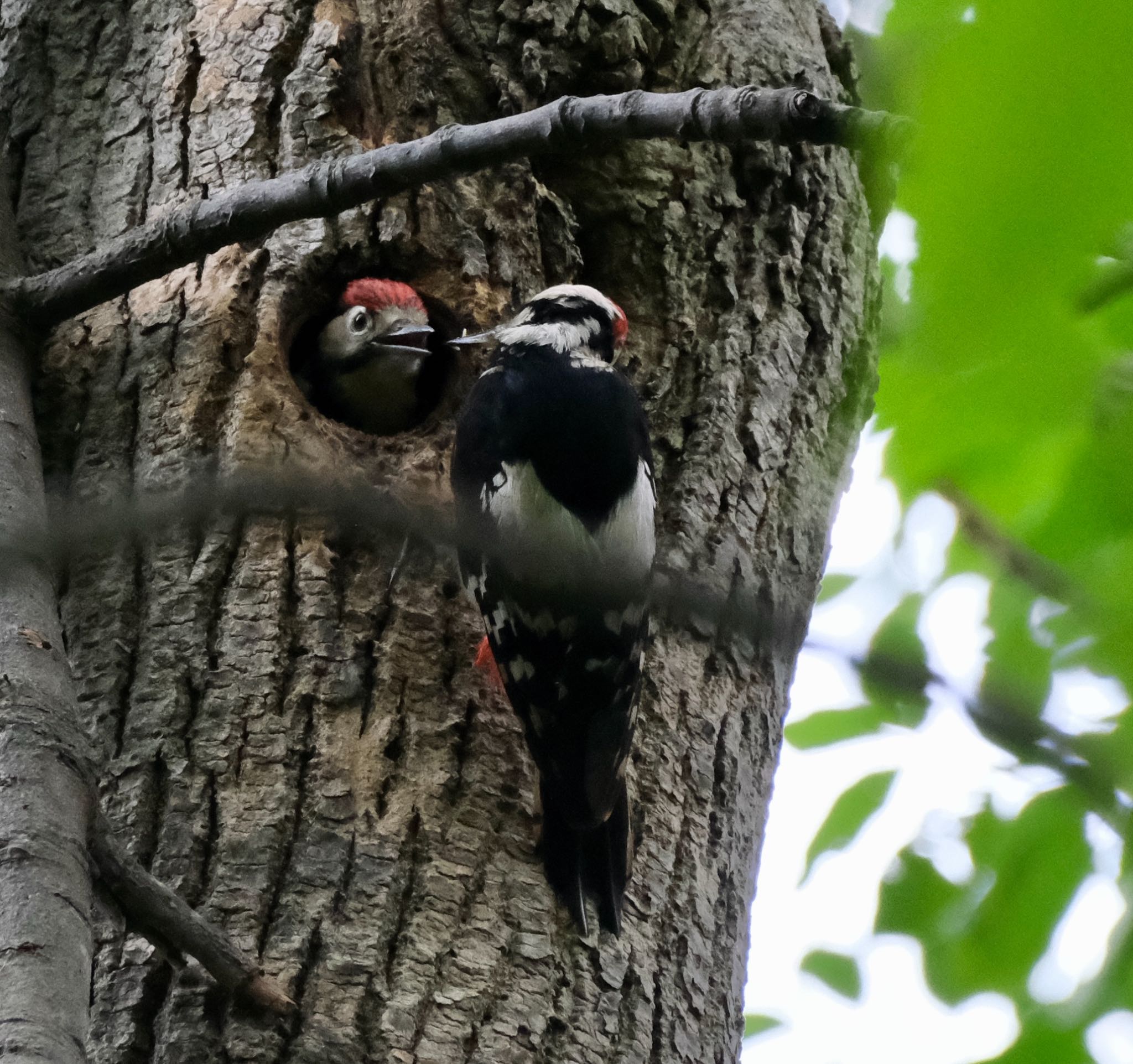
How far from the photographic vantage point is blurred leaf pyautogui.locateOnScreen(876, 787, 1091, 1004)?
180 cm

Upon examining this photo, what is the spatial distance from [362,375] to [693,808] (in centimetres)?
136

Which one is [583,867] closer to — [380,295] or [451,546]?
[451,546]

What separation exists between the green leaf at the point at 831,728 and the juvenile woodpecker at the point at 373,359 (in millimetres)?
1119

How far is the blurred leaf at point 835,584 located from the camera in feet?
9.70

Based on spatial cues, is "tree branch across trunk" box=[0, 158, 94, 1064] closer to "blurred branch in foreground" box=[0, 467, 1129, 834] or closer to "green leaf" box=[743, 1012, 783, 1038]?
"blurred branch in foreground" box=[0, 467, 1129, 834]

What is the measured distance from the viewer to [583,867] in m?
1.92

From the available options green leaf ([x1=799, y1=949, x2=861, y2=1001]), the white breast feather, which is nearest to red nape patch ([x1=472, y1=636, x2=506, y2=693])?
the white breast feather

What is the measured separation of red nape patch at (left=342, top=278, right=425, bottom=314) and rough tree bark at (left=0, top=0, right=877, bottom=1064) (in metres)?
0.08

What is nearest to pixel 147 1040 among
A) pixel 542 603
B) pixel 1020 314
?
pixel 542 603

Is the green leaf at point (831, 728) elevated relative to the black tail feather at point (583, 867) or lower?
elevated

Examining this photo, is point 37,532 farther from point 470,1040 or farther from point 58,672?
point 470,1040

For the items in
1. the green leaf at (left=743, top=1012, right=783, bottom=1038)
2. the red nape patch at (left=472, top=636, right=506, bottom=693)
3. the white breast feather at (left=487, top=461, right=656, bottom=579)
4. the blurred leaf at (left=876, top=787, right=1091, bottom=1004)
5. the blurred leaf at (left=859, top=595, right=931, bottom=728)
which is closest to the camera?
the blurred leaf at (left=859, top=595, right=931, bottom=728)

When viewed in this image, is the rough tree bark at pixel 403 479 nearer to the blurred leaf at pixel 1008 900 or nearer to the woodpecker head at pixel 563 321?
the woodpecker head at pixel 563 321

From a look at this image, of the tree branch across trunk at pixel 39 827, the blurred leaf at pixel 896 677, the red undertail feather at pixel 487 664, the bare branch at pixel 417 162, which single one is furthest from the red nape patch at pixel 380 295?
the blurred leaf at pixel 896 677
